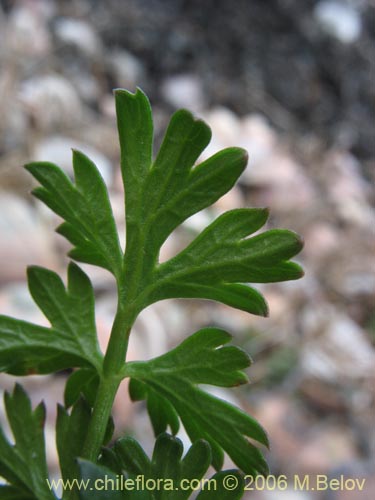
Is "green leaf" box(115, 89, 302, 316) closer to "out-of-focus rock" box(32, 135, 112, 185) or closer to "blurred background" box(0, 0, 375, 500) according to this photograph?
"blurred background" box(0, 0, 375, 500)

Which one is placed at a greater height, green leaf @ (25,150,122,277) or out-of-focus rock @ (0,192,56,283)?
out-of-focus rock @ (0,192,56,283)

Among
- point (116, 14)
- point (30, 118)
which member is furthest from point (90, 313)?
point (116, 14)

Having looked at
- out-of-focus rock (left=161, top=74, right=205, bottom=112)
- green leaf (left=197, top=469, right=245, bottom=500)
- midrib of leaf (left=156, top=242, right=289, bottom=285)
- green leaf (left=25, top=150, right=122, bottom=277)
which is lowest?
green leaf (left=197, top=469, right=245, bottom=500)

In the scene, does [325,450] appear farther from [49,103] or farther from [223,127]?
[223,127]

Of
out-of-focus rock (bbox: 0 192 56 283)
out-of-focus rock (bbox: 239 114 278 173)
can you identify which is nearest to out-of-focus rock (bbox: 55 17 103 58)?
out-of-focus rock (bbox: 239 114 278 173)

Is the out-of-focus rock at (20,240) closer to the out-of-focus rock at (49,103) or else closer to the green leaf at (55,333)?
the out-of-focus rock at (49,103)

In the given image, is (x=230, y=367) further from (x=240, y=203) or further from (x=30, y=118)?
(x=240, y=203)

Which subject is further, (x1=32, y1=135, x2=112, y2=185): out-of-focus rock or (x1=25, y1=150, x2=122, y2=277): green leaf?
(x1=32, y1=135, x2=112, y2=185): out-of-focus rock

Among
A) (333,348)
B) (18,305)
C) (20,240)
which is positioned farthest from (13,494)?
(333,348)
